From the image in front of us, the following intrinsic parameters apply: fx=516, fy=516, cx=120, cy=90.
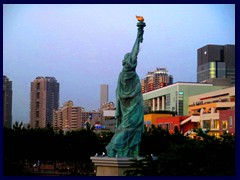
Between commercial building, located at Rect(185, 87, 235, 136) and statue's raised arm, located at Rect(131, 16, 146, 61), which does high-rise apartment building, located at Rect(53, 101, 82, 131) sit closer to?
commercial building, located at Rect(185, 87, 235, 136)

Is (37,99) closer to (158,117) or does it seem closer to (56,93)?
(56,93)

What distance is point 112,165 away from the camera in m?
17.8

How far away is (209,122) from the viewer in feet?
199

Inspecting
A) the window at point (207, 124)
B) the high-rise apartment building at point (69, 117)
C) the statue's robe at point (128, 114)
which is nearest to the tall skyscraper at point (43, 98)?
the high-rise apartment building at point (69, 117)

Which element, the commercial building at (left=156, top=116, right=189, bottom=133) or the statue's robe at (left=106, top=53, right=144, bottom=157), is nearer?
the statue's robe at (left=106, top=53, right=144, bottom=157)

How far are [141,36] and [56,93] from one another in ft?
285

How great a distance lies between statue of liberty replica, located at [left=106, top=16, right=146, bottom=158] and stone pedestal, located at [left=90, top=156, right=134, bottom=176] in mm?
849

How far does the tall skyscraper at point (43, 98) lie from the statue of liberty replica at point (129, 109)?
264ft

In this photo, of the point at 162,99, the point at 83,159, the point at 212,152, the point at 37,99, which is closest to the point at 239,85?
Answer: the point at 212,152

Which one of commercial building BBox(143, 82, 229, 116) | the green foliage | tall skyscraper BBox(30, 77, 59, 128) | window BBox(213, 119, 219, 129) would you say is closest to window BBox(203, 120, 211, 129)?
window BBox(213, 119, 219, 129)

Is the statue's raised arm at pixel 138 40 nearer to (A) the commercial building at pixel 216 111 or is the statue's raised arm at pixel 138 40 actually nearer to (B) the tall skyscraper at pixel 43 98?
(A) the commercial building at pixel 216 111

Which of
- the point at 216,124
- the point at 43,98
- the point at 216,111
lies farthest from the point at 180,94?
the point at 43,98

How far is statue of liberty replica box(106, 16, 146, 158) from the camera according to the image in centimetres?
1888

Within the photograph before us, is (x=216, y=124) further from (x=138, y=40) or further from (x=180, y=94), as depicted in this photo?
(x=138, y=40)
